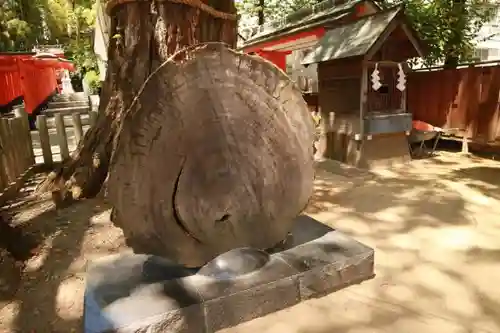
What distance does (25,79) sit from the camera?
1305 cm

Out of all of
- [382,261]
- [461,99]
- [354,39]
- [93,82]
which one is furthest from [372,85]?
[93,82]

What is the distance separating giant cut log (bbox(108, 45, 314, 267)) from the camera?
1.90 m

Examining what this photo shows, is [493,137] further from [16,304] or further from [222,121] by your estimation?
[16,304]

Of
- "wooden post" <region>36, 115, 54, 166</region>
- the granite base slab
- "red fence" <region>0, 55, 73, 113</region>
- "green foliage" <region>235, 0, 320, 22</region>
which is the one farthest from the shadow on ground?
"green foliage" <region>235, 0, 320, 22</region>

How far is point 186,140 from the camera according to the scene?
202 centimetres

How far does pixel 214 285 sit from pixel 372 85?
220 inches

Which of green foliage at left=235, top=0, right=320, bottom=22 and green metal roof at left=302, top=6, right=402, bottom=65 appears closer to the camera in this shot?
green metal roof at left=302, top=6, right=402, bottom=65

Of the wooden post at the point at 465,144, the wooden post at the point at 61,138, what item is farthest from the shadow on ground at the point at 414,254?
the wooden post at the point at 61,138

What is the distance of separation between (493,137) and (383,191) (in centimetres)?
362

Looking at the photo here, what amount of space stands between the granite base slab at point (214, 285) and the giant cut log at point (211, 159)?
0.52 feet

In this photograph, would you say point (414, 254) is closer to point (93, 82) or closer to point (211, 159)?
point (211, 159)

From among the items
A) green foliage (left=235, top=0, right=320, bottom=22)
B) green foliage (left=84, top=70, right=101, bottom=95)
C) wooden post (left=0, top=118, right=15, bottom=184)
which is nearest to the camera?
wooden post (left=0, top=118, right=15, bottom=184)

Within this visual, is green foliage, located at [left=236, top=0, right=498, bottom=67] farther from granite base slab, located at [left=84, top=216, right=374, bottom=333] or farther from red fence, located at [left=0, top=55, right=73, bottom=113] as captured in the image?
red fence, located at [left=0, top=55, right=73, bottom=113]

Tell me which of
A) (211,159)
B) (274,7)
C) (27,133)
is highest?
(274,7)
